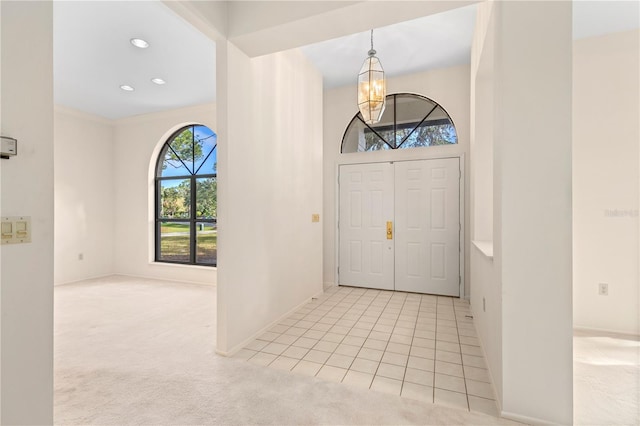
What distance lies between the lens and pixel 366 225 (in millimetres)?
4754

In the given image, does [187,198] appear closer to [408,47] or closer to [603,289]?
[408,47]

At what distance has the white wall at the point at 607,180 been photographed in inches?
117

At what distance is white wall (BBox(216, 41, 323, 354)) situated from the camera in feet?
8.46

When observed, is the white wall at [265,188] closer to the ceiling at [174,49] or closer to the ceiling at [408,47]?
the ceiling at [408,47]

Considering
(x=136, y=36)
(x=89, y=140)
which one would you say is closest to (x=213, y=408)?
(x=136, y=36)

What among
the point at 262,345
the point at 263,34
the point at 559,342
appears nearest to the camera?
the point at 559,342

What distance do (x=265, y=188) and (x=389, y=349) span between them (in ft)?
6.60

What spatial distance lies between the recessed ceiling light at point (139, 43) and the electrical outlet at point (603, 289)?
5605 mm

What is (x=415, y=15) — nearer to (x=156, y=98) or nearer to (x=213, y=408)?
(x=213, y=408)

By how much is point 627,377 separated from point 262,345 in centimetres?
289

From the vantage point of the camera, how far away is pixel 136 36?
3.10 metres

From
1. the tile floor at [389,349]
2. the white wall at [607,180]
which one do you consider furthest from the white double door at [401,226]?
the white wall at [607,180]

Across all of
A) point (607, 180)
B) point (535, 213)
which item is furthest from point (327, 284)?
point (607, 180)

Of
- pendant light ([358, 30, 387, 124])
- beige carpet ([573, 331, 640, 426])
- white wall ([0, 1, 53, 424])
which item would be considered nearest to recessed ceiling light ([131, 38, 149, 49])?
white wall ([0, 1, 53, 424])
